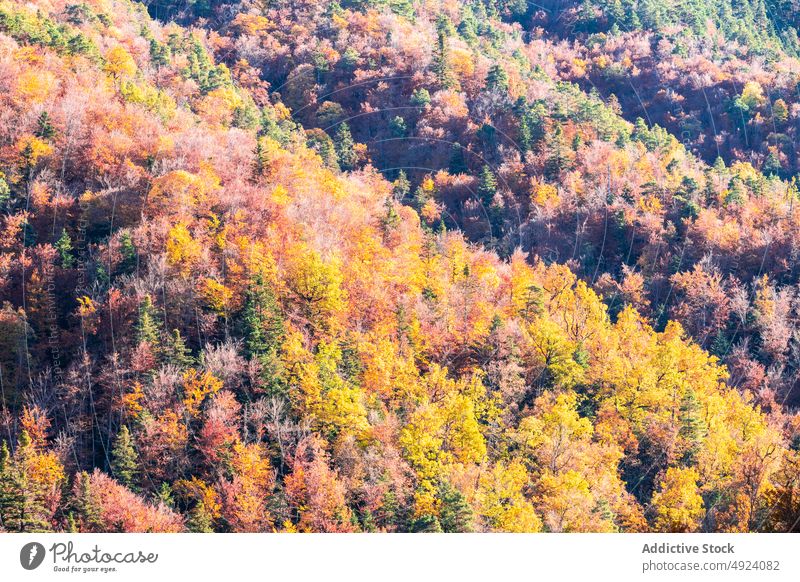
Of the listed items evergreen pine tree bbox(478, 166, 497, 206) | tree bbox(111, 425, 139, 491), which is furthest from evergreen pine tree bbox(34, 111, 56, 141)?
evergreen pine tree bbox(478, 166, 497, 206)

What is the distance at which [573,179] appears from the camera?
12850cm

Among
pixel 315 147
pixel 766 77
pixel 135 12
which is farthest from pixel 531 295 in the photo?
pixel 135 12

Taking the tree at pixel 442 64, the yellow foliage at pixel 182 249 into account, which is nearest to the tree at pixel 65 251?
the yellow foliage at pixel 182 249

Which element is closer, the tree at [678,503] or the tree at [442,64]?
the tree at [678,503]

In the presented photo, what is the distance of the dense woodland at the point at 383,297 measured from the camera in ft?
225

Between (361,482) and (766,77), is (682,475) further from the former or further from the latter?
(766,77)

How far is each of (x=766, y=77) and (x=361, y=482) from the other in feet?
390

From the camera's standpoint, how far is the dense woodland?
225 feet

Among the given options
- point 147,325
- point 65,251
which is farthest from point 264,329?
point 65,251

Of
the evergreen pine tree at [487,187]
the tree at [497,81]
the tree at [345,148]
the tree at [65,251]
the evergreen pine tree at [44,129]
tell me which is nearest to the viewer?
the tree at [65,251]

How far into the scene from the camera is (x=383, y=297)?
8919 cm

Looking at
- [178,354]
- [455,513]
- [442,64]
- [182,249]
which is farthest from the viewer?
[442,64]

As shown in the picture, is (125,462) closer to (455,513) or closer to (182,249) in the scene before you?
(182,249)

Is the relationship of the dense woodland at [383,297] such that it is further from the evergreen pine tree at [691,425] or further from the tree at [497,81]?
the tree at [497,81]
